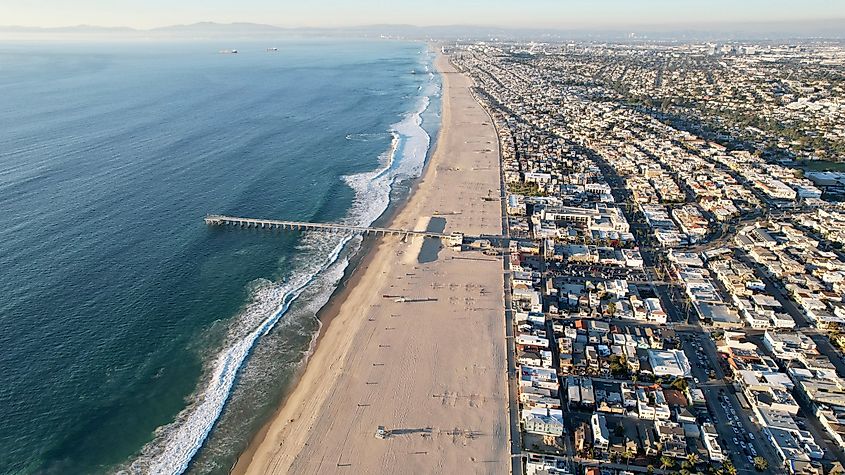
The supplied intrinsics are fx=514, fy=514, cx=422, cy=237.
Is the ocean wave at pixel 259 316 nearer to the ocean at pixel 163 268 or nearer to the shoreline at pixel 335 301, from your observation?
the ocean at pixel 163 268

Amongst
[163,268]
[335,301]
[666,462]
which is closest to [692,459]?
[666,462]

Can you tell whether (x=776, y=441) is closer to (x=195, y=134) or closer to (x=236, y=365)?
(x=236, y=365)

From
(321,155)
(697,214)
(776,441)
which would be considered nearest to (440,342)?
(776,441)

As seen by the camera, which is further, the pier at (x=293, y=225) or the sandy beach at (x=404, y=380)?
the pier at (x=293, y=225)

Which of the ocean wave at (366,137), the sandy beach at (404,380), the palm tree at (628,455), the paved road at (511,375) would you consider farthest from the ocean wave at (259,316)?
the palm tree at (628,455)

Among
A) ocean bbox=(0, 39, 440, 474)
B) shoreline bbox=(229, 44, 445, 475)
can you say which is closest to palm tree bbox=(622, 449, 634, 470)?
shoreline bbox=(229, 44, 445, 475)

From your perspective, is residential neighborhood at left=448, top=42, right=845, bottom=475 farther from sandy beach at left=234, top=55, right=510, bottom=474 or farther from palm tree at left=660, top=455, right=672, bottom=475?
sandy beach at left=234, top=55, right=510, bottom=474
